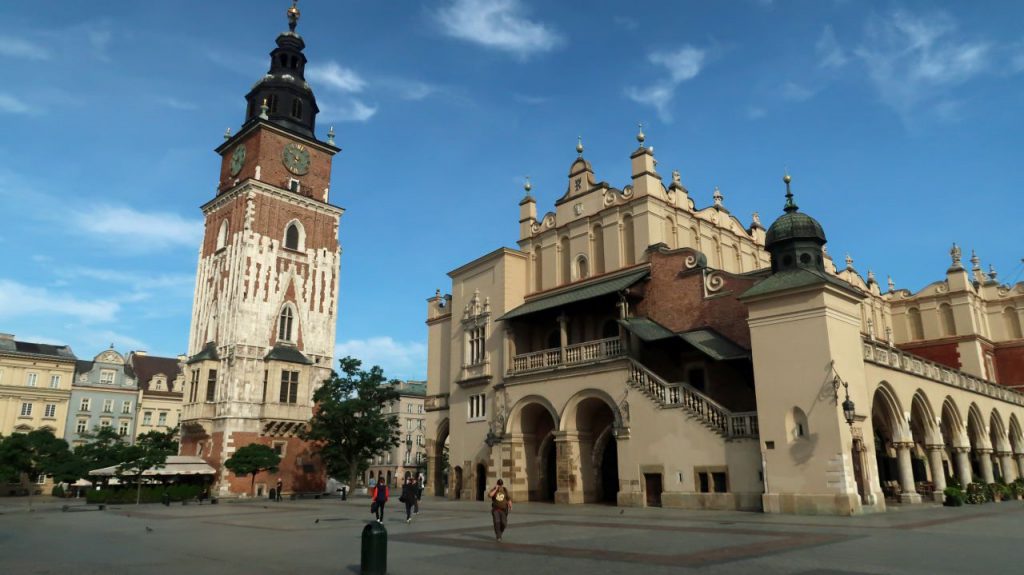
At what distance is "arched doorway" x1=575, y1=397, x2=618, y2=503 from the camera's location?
31.8 metres

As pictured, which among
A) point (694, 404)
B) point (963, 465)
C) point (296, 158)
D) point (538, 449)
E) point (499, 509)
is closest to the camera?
point (499, 509)

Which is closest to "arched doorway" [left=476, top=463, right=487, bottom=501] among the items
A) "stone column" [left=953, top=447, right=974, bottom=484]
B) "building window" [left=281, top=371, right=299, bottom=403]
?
"building window" [left=281, top=371, right=299, bottom=403]

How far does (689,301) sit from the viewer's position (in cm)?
3050

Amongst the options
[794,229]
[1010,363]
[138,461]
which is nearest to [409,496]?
[794,229]

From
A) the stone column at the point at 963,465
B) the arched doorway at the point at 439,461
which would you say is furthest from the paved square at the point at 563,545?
the arched doorway at the point at 439,461

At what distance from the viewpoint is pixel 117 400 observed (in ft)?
240

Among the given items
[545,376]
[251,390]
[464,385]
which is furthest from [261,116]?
[545,376]

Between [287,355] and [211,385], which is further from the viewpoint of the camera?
[287,355]

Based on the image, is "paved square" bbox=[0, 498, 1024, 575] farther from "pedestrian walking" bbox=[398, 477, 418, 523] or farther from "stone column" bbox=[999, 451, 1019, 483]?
"stone column" bbox=[999, 451, 1019, 483]

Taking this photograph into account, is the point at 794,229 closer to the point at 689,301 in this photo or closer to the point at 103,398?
the point at 689,301

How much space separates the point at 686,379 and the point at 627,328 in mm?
3337

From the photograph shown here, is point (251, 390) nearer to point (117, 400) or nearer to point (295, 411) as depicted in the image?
point (295, 411)

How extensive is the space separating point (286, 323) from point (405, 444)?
5028cm

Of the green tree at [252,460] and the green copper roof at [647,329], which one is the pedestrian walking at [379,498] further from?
the green tree at [252,460]
